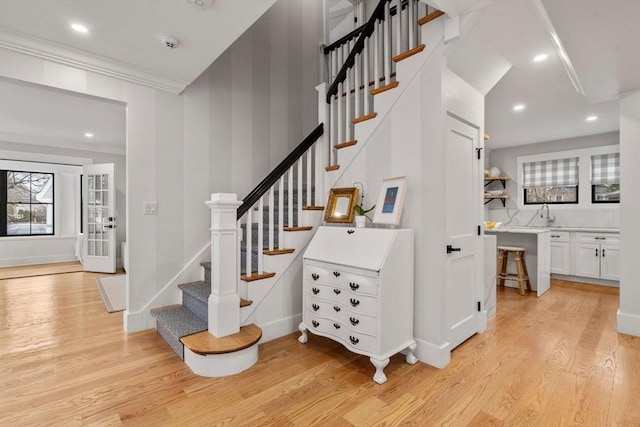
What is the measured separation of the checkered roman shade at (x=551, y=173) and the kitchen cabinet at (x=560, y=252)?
1.06 metres

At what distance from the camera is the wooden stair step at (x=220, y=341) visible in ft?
6.64

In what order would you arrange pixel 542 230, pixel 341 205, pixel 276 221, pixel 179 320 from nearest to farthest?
pixel 179 320, pixel 341 205, pixel 276 221, pixel 542 230

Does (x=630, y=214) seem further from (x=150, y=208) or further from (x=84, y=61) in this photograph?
(x=84, y=61)

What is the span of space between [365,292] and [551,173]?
18.0ft

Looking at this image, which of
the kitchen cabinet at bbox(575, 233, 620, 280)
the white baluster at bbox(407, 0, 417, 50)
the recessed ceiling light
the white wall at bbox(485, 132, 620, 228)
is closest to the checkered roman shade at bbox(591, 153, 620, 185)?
the white wall at bbox(485, 132, 620, 228)

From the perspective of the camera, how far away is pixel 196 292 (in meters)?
2.75

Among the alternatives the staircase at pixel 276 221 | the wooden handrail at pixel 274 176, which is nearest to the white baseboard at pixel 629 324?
the staircase at pixel 276 221

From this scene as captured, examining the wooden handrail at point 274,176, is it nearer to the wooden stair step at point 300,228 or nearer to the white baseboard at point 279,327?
the wooden stair step at point 300,228

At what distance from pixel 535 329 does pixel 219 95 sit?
4065mm

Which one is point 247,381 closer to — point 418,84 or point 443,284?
point 443,284

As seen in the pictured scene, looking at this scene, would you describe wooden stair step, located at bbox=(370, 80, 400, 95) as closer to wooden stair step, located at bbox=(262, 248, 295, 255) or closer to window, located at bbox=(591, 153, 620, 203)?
wooden stair step, located at bbox=(262, 248, 295, 255)

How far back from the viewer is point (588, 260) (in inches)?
184

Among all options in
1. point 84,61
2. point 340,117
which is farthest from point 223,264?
point 84,61

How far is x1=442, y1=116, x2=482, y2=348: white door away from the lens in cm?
232
